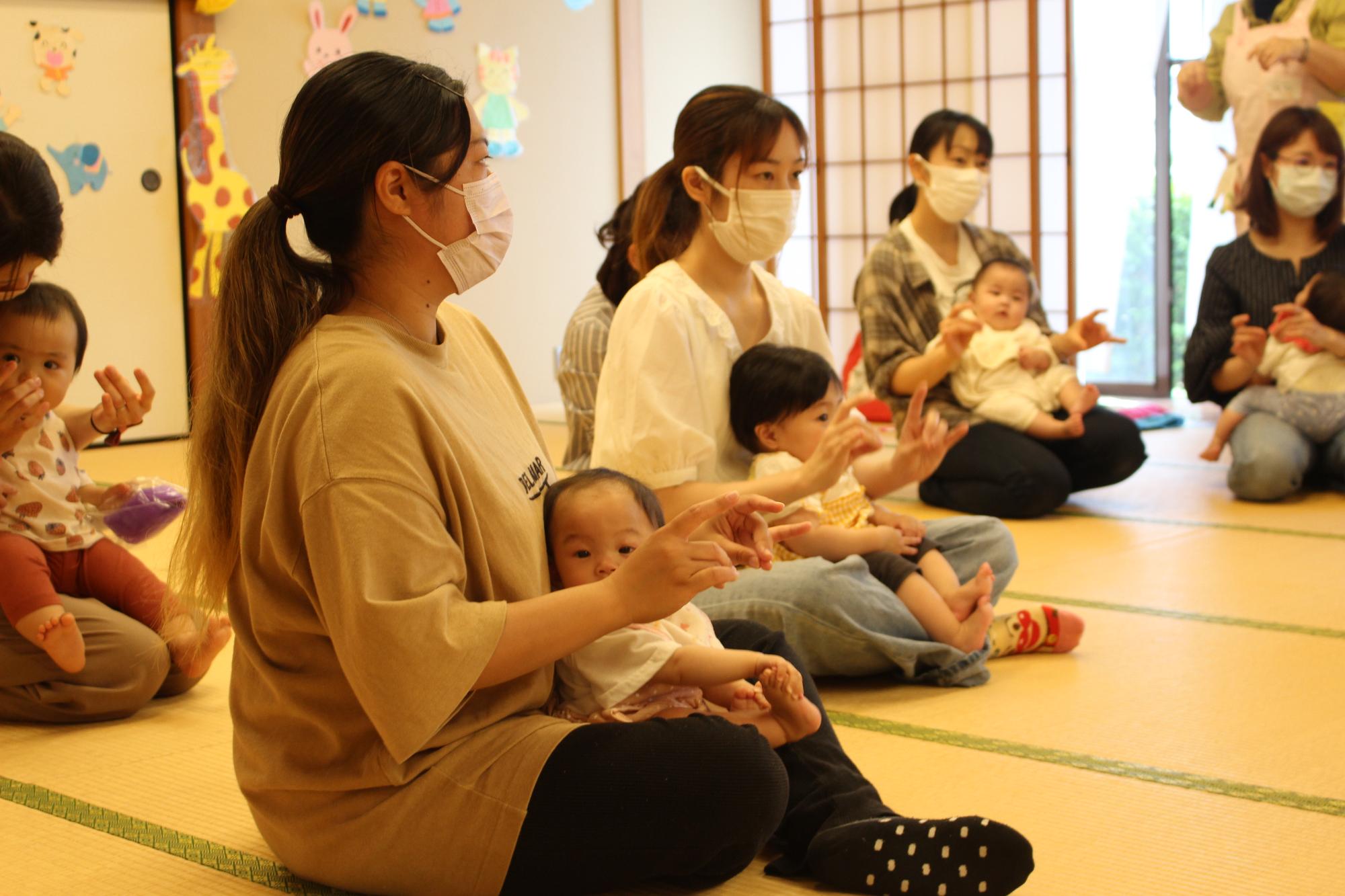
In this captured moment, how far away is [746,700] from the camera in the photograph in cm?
168

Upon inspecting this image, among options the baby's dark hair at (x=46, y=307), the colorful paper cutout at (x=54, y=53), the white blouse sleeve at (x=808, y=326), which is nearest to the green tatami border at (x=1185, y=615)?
the white blouse sleeve at (x=808, y=326)

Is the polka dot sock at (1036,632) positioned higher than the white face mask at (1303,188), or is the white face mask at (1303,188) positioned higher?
the white face mask at (1303,188)

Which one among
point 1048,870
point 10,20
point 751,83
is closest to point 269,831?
point 1048,870

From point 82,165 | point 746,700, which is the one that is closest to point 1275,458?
point 746,700

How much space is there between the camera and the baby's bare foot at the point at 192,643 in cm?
225

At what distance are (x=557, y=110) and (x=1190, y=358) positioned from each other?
386 cm

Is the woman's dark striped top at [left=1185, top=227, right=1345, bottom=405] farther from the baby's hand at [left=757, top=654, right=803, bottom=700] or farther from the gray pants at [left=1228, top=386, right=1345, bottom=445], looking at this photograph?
the baby's hand at [left=757, top=654, right=803, bottom=700]

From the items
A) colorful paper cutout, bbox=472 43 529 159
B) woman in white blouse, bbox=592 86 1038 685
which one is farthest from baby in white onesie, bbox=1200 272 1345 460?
colorful paper cutout, bbox=472 43 529 159

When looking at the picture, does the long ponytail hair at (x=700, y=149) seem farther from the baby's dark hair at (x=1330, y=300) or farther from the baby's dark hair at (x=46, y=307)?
the baby's dark hair at (x=1330, y=300)

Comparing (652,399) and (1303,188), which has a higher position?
(1303,188)

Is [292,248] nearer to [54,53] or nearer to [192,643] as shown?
[192,643]

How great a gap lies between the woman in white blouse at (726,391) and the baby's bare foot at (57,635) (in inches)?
35.6

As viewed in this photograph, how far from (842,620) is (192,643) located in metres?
1.09

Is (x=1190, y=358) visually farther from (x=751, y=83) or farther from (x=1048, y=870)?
(x=751, y=83)
